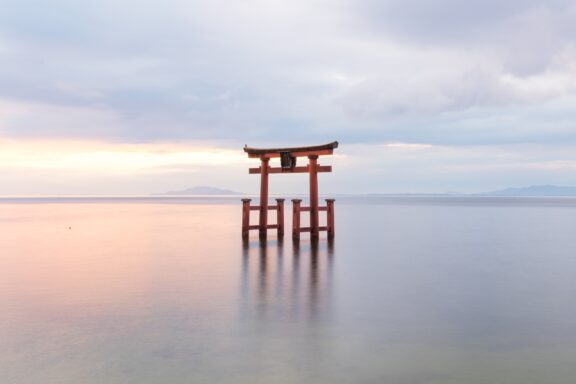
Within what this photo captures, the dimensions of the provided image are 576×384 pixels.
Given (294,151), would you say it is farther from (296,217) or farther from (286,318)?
(286,318)

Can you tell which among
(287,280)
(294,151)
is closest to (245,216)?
(294,151)

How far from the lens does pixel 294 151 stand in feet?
70.0

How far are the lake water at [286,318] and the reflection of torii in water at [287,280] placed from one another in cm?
5

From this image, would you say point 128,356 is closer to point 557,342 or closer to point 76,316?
point 76,316

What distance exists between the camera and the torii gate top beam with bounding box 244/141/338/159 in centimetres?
1998

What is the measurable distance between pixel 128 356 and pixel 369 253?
14.2 metres

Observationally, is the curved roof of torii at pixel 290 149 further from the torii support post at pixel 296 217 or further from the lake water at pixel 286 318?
the lake water at pixel 286 318

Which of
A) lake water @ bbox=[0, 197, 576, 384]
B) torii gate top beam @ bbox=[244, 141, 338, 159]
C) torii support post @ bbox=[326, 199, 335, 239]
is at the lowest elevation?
lake water @ bbox=[0, 197, 576, 384]

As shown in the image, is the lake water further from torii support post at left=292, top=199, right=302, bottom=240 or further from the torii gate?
the torii gate

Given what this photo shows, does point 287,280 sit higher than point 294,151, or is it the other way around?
point 294,151

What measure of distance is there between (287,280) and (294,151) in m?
8.30

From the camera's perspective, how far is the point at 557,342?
851 centimetres

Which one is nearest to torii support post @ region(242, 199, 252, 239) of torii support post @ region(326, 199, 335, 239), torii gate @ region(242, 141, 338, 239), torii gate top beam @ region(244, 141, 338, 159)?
torii gate @ region(242, 141, 338, 239)

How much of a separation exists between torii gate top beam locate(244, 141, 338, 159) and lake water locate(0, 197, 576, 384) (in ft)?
12.0
